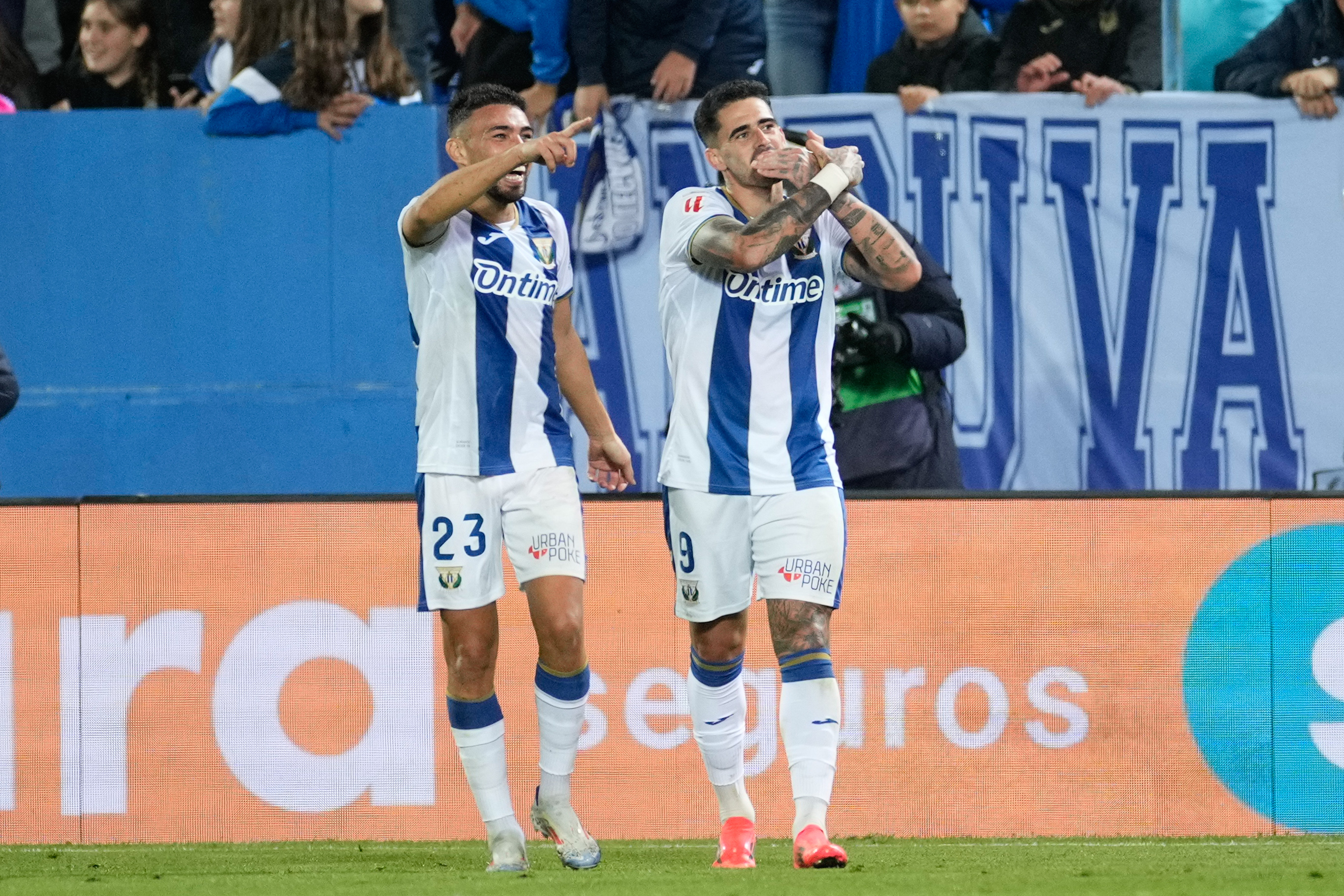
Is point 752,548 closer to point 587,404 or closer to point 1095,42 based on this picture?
point 587,404

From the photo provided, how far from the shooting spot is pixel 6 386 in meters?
6.86

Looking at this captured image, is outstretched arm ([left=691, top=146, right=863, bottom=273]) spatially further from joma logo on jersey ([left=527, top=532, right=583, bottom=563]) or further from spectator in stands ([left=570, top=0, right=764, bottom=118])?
spectator in stands ([left=570, top=0, right=764, bottom=118])

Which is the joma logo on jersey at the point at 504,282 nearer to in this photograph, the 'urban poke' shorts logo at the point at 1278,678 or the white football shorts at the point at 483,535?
the white football shorts at the point at 483,535

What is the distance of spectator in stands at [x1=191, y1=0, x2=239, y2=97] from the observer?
855 cm

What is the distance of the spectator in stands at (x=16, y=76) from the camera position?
8688mm

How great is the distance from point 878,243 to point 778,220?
0.40m

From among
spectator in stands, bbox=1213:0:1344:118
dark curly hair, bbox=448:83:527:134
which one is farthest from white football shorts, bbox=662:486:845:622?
spectator in stands, bbox=1213:0:1344:118

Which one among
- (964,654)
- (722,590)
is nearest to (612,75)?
(964,654)

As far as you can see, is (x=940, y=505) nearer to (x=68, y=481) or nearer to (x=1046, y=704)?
(x=1046, y=704)

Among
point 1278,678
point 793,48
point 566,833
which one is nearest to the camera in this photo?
point 566,833

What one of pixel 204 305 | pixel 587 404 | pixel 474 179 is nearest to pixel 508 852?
pixel 587 404

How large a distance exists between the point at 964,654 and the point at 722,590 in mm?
1684

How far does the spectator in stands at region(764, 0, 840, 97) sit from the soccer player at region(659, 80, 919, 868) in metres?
3.47

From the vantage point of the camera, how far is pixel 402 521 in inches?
256
